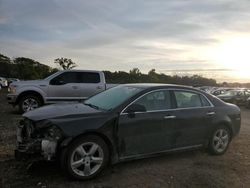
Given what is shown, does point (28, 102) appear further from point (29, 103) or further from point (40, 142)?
point (40, 142)

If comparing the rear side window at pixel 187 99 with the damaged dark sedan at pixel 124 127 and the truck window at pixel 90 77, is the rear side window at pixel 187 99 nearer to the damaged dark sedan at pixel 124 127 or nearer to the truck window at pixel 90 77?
the damaged dark sedan at pixel 124 127

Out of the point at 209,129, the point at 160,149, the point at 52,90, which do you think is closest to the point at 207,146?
the point at 209,129

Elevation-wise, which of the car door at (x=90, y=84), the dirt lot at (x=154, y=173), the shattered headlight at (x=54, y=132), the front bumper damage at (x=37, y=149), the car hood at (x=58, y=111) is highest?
the car door at (x=90, y=84)

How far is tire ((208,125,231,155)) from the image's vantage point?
22.6ft

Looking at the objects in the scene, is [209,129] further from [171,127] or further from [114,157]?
[114,157]

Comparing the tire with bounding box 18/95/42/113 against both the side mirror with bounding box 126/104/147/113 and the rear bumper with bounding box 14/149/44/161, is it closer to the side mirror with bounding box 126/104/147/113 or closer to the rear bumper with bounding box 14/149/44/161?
the rear bumper with bounding box 14/149/44/161

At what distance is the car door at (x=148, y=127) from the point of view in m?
5.64

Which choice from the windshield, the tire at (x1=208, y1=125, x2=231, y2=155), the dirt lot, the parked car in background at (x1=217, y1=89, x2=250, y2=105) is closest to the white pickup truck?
the dirt lot

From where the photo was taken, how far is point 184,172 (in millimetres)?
5820

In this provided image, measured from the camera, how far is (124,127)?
5617mm

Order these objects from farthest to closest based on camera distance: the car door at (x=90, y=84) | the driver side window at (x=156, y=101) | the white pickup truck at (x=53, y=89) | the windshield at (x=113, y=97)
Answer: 1. the car door at (x=90, y=84)
2. the white pickup truck at (x=53, y=89)
3. the driver side window at (x=156, y=101)
4. the windshield at (x=113, y=97)

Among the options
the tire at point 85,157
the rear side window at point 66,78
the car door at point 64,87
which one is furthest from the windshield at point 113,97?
the rear side window at point 66,78

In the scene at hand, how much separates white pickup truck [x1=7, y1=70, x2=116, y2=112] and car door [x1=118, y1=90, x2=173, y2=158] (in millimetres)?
7451

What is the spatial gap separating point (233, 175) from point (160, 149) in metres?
1.33
